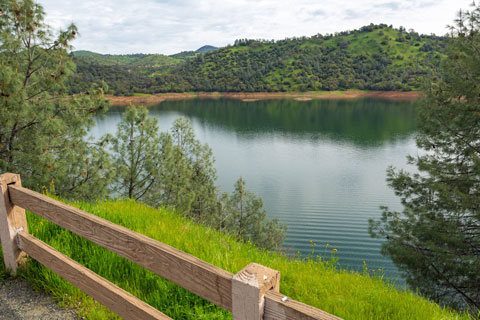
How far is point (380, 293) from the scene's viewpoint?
385cm

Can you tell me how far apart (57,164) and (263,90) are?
462 feet

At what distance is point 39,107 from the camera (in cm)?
1050

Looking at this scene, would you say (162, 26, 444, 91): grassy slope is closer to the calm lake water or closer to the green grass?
the calm lake water

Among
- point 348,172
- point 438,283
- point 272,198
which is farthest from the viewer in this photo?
point 348,172

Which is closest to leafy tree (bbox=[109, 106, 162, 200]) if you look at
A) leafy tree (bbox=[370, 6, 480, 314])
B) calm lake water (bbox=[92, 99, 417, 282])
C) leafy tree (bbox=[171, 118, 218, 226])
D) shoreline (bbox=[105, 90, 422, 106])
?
calm lake water (bbox=[92, 99, 417, 282])

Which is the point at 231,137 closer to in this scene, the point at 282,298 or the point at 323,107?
the point at 323,107

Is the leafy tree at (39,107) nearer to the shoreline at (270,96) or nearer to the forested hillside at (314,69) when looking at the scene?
the shoreline at (270,96)

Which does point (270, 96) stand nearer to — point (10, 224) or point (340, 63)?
point (340, 63)

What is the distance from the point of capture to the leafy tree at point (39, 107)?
9.56 m

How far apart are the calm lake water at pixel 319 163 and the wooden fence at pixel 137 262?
5.17m

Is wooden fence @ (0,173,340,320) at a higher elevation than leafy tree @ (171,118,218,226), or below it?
higher

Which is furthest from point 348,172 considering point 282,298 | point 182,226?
point 282,298

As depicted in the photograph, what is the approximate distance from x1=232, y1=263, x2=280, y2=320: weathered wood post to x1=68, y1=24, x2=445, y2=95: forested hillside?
398ft

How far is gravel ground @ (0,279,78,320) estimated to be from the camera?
3215mm
